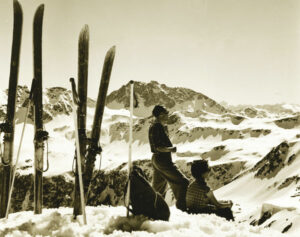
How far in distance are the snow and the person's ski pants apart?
A: 1.13 metres

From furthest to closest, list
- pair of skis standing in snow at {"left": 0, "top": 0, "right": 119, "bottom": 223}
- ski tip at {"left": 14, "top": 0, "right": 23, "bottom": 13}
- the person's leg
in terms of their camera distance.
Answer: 1. ski tip at {"left": 14, "top": 0, "right": 23, "bottom": 13}
2. pair of skis standing in snow at {"left": 0, "top": 0, "right": 119, "bottom": 223}
3. the person's leg

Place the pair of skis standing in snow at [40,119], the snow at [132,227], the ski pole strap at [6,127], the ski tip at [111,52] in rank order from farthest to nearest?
the ski pole strap at [6,127] → the ski tip at [111,52] → the pair of skis standing in snow at [40,119] → the snow at [132,227]

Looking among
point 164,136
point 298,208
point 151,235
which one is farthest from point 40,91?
point 298,208

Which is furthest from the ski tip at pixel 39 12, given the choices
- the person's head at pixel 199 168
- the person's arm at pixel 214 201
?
the person's arm at pixel 214 201

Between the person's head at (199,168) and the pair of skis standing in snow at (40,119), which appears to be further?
the pair of skis standing in snow at (40,119)

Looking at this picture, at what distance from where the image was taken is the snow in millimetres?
6520

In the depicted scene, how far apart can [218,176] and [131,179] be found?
151 m

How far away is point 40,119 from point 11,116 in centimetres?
166

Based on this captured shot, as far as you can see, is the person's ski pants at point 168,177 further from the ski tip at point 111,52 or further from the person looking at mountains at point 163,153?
the ski tip at point 111,52

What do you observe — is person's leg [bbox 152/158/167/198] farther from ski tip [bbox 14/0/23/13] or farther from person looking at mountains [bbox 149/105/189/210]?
ski tip [bbox 14/0/23/13]

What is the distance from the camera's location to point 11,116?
41.1ft

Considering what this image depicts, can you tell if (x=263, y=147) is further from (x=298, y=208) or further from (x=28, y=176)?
(x=298, y=208)

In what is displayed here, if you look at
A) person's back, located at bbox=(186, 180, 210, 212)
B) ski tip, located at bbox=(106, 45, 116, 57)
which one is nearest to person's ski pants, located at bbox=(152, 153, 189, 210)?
person's back, located at bbox=(186, 180, 210, 212)

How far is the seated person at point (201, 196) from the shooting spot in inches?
325
